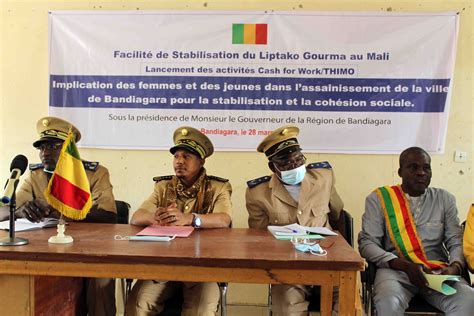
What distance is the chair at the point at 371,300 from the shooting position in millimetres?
2533

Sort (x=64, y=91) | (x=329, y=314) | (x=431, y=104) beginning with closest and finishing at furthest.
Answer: (x=329, y=314), (x=431, y=104), (x=64, y=91)

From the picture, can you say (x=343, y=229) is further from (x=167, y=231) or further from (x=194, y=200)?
(x=167, y=231)

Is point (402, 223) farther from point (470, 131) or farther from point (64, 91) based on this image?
point (64, 91)

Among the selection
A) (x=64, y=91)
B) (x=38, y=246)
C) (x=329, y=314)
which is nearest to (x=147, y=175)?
(x=64, y=91)

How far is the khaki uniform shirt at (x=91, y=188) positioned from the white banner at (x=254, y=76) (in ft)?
2.54

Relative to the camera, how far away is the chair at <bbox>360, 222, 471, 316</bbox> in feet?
8.31

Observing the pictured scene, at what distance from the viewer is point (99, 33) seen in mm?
3789

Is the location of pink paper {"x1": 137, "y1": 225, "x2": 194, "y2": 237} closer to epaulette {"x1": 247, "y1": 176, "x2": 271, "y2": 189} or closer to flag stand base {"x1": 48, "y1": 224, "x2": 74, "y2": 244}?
flag stand base {"x1": 48, "y1": 224, "x2": 74, "y2": 244}

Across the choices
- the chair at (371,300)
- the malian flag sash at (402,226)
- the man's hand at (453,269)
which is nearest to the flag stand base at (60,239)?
the chair at (371,300)

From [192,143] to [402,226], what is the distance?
1402mm

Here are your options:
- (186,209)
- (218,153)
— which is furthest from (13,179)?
(218,153)

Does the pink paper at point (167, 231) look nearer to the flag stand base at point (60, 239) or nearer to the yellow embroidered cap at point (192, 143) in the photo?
the flag stand base at point (60, 239)

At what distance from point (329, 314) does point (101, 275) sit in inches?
40.8

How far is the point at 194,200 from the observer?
289 centimetres
